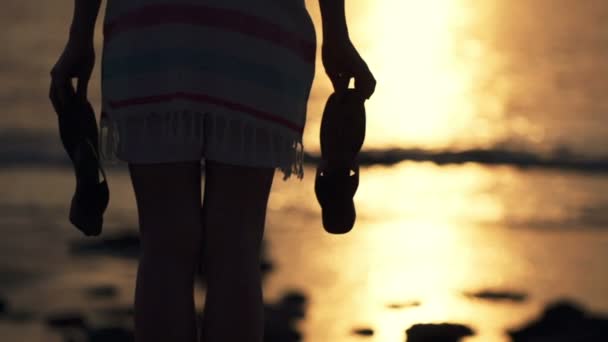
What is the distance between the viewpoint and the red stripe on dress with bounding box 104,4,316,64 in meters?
2.59

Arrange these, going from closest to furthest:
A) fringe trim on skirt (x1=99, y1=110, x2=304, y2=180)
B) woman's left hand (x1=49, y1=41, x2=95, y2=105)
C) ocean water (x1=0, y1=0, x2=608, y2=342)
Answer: fringe trim on skirt (x1=99, y1=110, x2=304, y2=180)
woman's left hand (x1=49, y1=41, x2=95, y2=105)
ocean water (x1=0, y1=0, x2=608, y2=342)

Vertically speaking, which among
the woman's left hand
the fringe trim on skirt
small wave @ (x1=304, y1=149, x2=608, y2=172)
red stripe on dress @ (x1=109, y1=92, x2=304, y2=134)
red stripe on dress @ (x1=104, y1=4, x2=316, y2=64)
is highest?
small wave @ (x1=304, y1=149, x2=608, y2=172)

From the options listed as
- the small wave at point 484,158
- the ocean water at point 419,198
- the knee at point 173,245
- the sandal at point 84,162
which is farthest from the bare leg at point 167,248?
the small wave at point 484,158

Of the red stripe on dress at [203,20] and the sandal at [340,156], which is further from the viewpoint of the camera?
the sandal at [340,156]

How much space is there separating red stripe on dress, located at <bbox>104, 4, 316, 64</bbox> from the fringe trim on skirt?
0.55 ft

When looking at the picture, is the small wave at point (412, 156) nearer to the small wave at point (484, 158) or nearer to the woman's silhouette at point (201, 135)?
the small wave at point (484, 158)

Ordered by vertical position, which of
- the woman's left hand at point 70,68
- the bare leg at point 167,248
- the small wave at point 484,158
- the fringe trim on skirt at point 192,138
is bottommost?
the bare leg at point 167,248

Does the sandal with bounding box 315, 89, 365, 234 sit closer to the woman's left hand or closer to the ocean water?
the woman's left hand

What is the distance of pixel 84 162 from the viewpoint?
2820mm

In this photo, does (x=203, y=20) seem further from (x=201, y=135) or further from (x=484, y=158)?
(x=484, y=158)

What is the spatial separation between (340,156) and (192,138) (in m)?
0.45

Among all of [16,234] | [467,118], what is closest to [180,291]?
[16,234]

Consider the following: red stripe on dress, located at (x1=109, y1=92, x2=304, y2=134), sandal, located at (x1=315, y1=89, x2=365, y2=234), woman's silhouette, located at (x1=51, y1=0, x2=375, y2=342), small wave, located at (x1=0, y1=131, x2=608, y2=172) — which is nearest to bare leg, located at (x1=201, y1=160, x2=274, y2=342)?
woman's silhouette, located at (x1=51, y1=0, x2=375, y2=342)

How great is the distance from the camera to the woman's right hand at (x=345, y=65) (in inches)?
110
